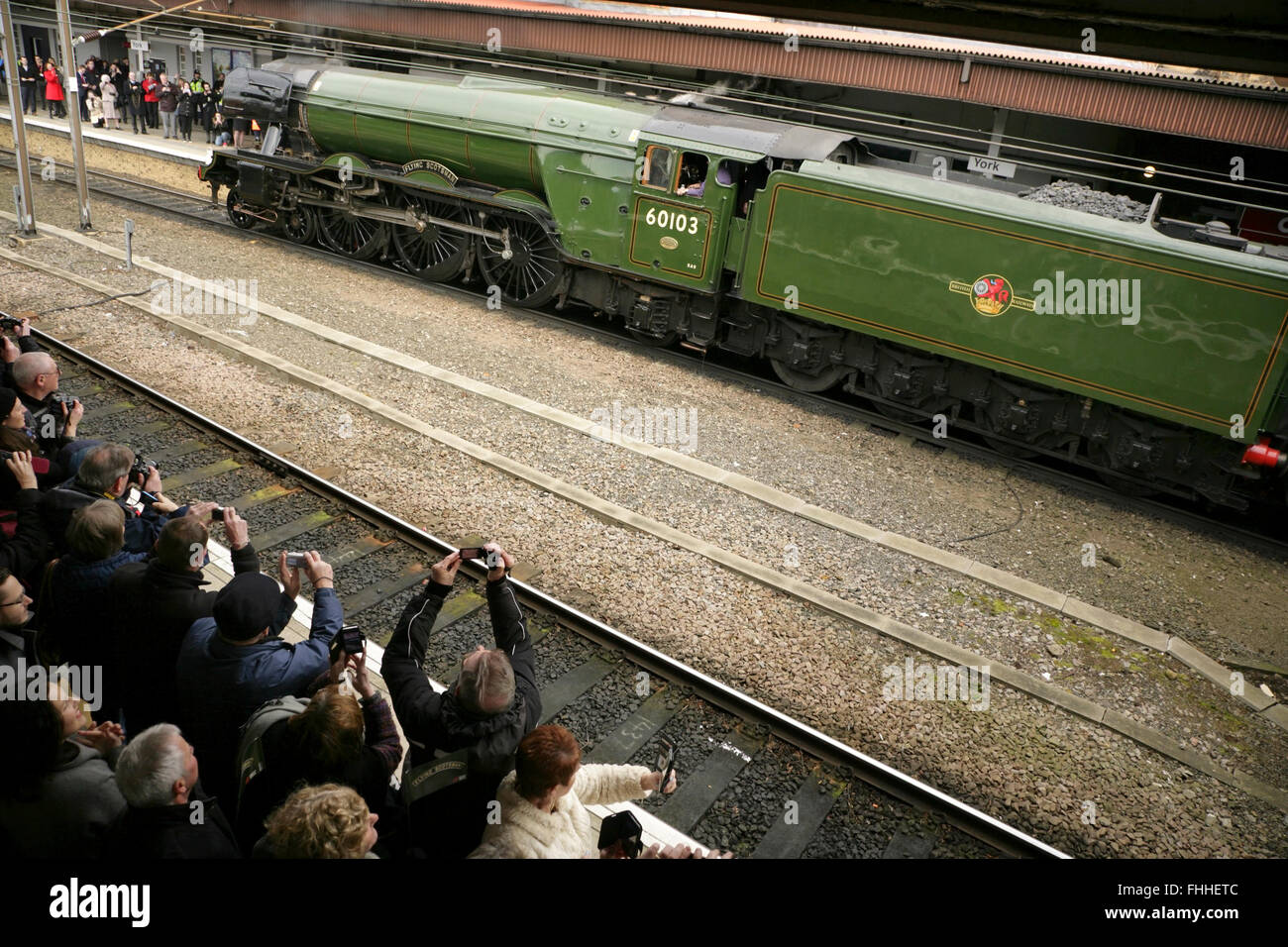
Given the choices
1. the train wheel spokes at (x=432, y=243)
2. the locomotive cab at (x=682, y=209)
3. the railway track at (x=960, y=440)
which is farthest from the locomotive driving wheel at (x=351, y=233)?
the locomotive cab at (x=682, y=209)

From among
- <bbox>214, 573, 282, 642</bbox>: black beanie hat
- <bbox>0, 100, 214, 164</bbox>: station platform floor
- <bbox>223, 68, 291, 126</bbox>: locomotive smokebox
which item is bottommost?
<bbox>214, 573, 282, 642</bbox>: black beanie hat

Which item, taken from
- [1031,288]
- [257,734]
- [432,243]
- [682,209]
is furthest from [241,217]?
[257,734]

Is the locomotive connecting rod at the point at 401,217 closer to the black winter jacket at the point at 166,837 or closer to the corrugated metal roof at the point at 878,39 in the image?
the corrugated metal roof at the point at 878,39

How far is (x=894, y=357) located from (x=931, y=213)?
1.82 meters

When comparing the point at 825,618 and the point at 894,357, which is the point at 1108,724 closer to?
the point at 825,618

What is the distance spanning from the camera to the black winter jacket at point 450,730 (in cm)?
327

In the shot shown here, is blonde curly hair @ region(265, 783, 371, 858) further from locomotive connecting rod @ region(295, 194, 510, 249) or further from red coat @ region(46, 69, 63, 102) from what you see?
red coat @ region(46, 69, 63, 102)

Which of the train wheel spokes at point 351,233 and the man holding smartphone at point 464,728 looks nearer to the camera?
the man holding smartphone at point 464,728

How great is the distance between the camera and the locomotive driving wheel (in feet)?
49.7

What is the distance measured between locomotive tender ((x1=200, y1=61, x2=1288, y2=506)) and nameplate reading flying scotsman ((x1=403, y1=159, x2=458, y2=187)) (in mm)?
57

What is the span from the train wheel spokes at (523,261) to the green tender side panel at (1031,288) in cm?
370

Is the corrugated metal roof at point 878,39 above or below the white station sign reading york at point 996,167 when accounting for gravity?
above

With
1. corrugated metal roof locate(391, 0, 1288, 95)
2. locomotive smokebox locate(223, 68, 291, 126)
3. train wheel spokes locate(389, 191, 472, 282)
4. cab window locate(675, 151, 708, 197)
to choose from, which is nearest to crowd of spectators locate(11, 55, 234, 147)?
locomotive smokebox locate(223, 68, 291, 126)

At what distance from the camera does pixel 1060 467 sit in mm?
10805
